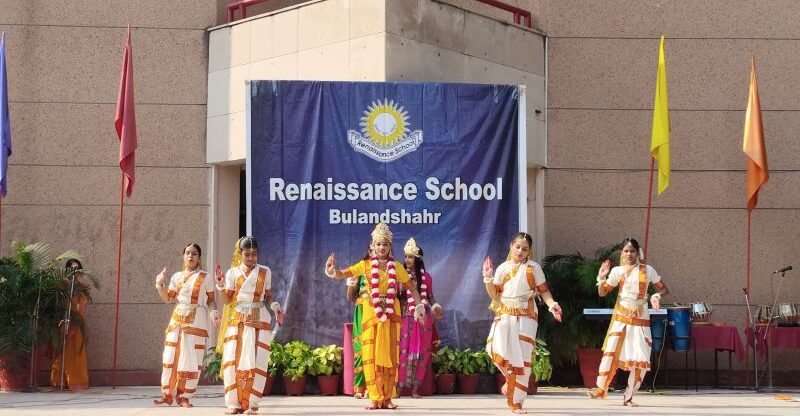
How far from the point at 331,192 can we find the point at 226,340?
9.21ft

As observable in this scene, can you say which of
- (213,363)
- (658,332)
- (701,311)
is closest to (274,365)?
(213,363)

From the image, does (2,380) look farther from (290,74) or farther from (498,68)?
(498,68)

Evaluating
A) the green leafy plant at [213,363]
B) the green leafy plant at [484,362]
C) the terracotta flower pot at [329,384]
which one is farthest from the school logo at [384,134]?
the green leafy plant at [213,363]

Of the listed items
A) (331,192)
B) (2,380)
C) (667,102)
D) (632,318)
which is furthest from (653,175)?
(2,380)

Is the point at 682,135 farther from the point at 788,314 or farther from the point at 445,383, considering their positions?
the point at 445,383

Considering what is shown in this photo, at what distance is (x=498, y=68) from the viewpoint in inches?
579

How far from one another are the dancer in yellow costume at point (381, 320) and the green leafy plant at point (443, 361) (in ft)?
6.09

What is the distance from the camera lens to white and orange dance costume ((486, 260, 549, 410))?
10.9 m

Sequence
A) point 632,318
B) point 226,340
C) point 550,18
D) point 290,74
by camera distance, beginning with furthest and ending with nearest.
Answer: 1. point 550,18
2. point 290,74
3. point 632,318
4. point 226,340

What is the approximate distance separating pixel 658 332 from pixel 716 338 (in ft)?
2.79

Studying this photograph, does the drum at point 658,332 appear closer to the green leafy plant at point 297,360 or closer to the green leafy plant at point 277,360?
the green leafy plant at point 297,360

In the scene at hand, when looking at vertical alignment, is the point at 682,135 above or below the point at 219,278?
above

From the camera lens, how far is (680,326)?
1334 cm

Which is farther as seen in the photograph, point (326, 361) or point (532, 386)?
point (532, 386)
